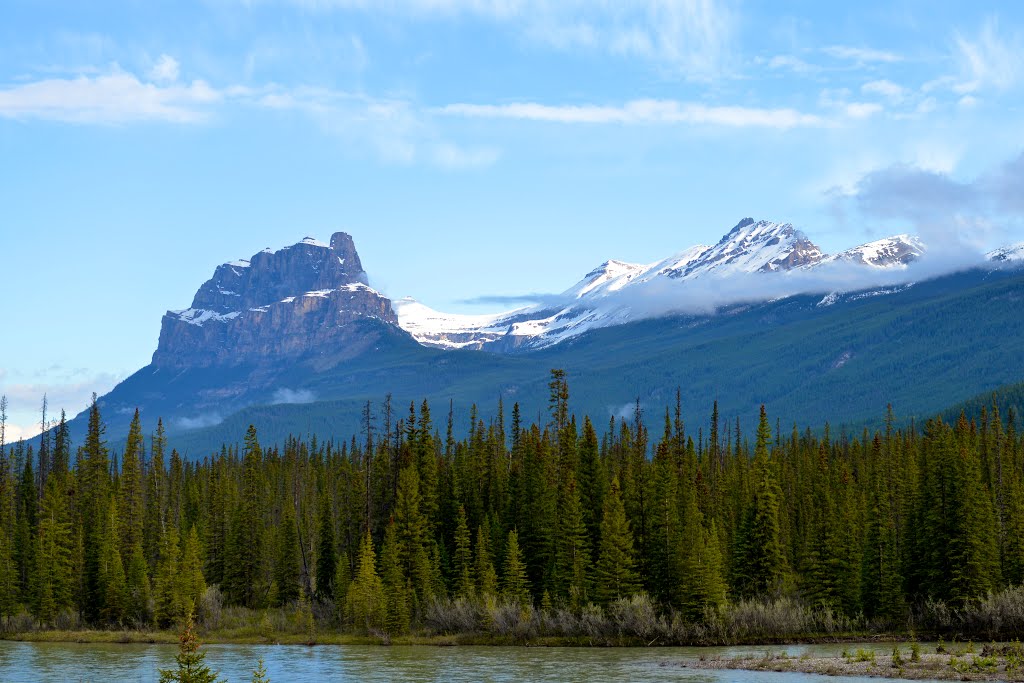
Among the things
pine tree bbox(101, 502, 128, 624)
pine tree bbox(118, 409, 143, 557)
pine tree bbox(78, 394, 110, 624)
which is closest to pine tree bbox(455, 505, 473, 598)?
pine tree bbox(101, 502, 128, 624)

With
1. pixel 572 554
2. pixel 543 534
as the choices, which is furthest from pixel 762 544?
pixel 543 534

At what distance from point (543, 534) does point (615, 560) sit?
10333 millimetres

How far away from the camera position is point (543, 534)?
104312 mm

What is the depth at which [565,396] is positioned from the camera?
113m

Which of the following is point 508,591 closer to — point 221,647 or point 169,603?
point 221,647

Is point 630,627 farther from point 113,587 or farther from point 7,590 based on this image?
point 7,590

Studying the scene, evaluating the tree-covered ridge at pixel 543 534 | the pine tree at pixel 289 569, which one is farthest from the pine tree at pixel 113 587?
the pine tree at pixel 289 569

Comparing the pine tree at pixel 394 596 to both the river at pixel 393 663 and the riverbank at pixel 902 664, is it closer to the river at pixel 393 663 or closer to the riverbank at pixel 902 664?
the river at pixel 393 663

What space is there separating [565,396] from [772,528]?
2198 centimetres

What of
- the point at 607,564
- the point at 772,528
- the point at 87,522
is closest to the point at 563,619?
the point at 607,564

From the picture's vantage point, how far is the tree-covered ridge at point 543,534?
307 ft

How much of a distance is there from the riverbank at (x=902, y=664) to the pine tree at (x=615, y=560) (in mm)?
13324

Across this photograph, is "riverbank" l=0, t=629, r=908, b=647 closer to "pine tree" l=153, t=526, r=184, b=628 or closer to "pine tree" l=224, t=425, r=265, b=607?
"pine tree" l=153, t=526, r=184, b=628

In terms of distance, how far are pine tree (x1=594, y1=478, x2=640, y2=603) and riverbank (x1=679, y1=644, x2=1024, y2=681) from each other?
43.7ft
